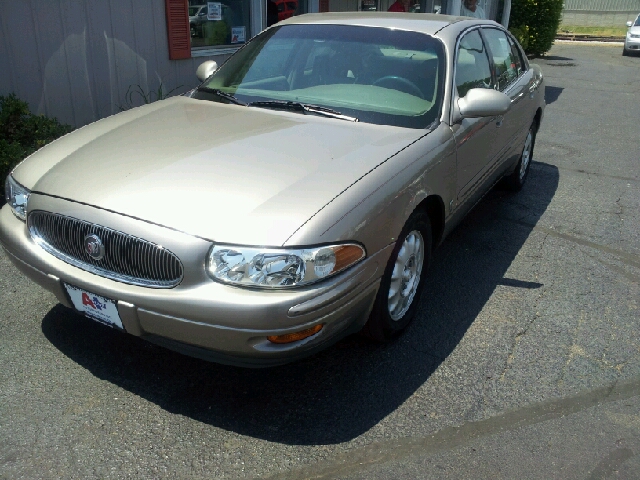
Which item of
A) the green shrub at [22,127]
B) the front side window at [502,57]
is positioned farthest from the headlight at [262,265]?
the green shrub at [22,127]

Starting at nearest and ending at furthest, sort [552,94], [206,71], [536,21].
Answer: [206,71] → [552,94] → [536,21]

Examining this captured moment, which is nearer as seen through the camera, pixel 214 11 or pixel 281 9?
pixel 214 11

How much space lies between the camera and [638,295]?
12.7 ft

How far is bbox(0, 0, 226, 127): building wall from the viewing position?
5.54m

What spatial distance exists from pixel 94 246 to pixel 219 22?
→ 619 cm

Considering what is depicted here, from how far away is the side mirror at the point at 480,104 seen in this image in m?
3.41

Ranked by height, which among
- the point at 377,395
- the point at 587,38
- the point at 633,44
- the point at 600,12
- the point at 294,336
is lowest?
the point at 587,38

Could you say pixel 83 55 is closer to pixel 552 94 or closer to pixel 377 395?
pixel 377 395

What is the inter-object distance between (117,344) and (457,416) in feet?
5.72

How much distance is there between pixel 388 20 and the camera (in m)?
3.98

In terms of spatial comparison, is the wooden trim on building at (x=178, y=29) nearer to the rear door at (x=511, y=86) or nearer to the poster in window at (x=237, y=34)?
the poster in window at (x=237, y=34)

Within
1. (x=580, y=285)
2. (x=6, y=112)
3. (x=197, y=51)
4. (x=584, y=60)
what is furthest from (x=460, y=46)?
(x=584, y=60)

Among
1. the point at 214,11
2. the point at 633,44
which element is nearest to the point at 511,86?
the point at 214,11

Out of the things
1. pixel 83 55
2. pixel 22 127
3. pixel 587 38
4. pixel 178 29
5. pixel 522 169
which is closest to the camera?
pixel 22 127
